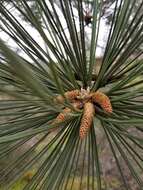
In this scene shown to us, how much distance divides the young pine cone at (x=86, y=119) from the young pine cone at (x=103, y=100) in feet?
0.06

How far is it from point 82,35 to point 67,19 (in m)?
0.04

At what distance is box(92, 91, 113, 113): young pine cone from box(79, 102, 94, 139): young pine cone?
0.02m

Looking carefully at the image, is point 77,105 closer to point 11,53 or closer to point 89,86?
point 89,86

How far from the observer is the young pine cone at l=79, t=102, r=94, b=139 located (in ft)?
2.13

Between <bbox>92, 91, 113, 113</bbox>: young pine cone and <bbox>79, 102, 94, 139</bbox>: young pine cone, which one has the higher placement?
<bbox>92, 91, 113, 113</bbox>: young pine cone

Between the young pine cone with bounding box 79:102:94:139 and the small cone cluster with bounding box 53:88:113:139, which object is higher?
the small cone cluster with bounding box 53:88:113:139

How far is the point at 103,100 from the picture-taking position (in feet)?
2.28

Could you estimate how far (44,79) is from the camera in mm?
796

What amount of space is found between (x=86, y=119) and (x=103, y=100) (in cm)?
6

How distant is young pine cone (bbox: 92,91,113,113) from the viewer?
0.69 meters

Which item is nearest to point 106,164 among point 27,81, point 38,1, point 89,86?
point 89,86

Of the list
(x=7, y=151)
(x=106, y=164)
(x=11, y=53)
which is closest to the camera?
(x=11, y=53)

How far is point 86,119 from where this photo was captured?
66 centimetres

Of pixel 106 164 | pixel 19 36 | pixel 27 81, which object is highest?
pixel 19 36
